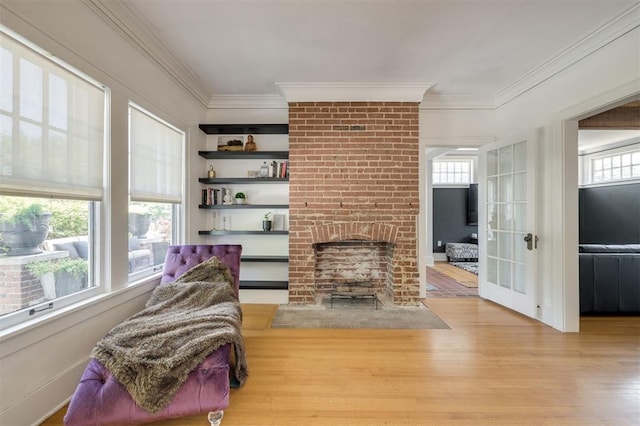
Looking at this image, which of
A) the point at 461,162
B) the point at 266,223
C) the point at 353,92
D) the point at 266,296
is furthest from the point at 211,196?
the point at 461,162

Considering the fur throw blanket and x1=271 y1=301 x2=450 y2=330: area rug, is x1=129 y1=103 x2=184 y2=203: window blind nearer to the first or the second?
the fur throw blanket

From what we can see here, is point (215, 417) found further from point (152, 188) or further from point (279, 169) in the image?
point (279, 169)

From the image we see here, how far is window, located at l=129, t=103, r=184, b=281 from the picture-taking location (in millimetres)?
2430

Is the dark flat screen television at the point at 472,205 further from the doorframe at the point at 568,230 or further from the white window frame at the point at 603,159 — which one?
the doorframe at the point at 568,230

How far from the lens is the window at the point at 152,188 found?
2430mm

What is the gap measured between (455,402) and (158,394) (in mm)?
1732

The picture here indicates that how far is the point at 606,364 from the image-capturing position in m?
2.13

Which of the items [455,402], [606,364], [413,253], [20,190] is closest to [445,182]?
[413,253]

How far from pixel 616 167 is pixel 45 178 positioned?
9246 mm

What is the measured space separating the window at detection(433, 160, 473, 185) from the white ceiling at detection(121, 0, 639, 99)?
411cm

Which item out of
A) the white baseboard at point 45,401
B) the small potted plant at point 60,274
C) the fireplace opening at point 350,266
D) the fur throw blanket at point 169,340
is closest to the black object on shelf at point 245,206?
the fireplace opening at point 350,266

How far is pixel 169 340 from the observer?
1576 mm

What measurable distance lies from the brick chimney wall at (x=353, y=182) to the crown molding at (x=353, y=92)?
0.06m

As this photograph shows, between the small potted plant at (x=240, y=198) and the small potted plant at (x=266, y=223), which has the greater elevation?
the small potted plant at (x=240, y=198)
